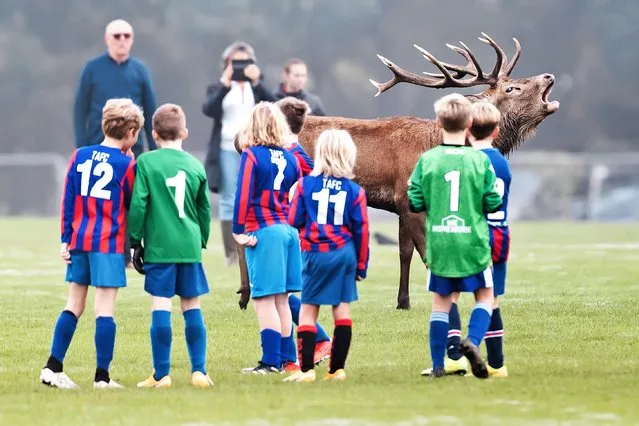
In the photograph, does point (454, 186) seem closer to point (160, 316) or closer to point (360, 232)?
point (360, 232)

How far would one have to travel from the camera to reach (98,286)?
28.1 feet

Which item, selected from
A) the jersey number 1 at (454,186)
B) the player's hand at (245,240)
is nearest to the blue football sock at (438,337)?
the jersey number 1 at (454,186)

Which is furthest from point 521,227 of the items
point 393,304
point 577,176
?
point 393,304

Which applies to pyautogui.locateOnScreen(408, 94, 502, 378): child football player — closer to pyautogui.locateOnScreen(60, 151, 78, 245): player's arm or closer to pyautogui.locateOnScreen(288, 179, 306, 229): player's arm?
pyautogui.locateOnScreen(288, 179, 306, 229): player's arm

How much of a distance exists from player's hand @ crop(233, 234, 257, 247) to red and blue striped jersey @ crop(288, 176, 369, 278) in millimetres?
406

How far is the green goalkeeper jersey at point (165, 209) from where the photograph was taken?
8516mm

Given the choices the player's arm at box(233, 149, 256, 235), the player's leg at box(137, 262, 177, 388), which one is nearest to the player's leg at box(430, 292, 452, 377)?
the player's arm at box(233, 149, 256, 235)

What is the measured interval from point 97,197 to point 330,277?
1259mm

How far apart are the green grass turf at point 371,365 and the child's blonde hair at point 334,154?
3.54 ft

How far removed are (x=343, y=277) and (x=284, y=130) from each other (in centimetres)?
91

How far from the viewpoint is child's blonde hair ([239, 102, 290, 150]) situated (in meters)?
9.05

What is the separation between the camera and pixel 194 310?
340 inches

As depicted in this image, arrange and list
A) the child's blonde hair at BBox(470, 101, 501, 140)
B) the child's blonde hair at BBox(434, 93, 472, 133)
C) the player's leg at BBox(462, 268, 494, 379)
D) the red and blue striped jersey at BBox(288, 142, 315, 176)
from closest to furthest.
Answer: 1. the player's leg at BBox(462, 268, 494, 379)
2. the child's blonde hair at BBox(434, 93, 472, 133)
3. the child's blonde hair at BBox(470, 101, 501, 140)
4. the red and blue striped jersey at BBox(288, 142, 315, 176)

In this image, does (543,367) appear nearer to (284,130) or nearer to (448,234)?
(448,234)
